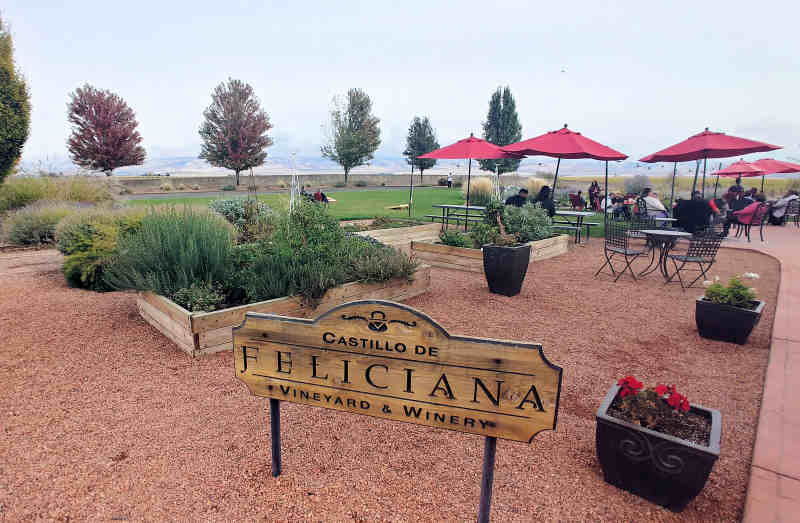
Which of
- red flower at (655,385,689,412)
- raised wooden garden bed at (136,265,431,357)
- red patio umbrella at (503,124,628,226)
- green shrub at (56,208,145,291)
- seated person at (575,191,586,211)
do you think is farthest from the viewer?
seated person at (575,191,586,211)

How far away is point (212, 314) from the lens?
11.8ft

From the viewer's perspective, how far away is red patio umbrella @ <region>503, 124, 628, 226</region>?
923cm

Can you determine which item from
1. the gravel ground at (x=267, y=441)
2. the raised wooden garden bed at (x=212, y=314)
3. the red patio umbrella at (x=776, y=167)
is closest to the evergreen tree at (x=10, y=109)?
the gravel ground at (x=267, y=441)

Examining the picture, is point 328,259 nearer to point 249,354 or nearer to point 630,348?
point 249,354

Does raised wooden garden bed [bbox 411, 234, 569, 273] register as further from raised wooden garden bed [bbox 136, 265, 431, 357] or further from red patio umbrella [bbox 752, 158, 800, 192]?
red patio umbrella [bbox 752, 158, 800, 192]

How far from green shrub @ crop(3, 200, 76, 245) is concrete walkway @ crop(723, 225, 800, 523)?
979 cm

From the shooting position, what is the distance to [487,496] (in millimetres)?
1757

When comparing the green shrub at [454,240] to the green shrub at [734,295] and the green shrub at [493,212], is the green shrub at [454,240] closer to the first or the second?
the green shrub at [493,212]

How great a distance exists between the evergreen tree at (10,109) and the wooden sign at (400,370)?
990cm

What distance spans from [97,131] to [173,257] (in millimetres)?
28823

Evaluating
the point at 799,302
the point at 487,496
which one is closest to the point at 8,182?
the point at 487,496

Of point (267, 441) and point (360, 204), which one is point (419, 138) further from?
point (267, 441)

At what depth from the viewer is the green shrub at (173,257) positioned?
4.13 m

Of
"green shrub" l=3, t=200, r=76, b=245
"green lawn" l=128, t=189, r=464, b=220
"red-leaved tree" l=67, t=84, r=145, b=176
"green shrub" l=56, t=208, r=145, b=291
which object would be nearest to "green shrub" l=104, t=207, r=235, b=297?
"green shrub" l=56, t=208, r=145, b=291
